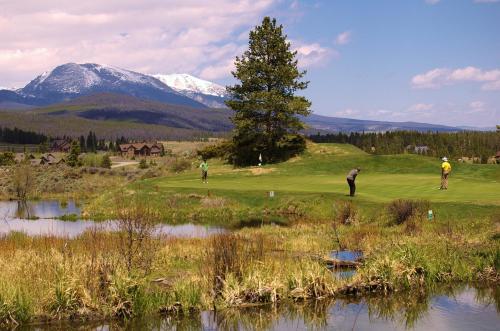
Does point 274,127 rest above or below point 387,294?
above

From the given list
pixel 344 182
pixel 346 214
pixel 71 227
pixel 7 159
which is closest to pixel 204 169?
pixel 344 182

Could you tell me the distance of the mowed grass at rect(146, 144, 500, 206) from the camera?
37719 millimetres

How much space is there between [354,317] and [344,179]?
117 feet

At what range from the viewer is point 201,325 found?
16359 millimetres

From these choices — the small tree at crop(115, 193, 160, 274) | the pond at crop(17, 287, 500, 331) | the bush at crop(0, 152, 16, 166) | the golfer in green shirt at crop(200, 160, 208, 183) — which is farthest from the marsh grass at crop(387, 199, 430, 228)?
the bush at crop(0, 152, 16, 166)

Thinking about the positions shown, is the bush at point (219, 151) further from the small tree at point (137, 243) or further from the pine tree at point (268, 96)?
the small tree at point (137, 243)

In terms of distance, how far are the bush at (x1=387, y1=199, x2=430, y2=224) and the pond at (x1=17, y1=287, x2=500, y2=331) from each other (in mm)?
12271

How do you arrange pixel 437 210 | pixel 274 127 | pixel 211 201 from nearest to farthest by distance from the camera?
pixel 437 210, pixel 211 201, pixel 274 127

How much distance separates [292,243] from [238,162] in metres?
41.8

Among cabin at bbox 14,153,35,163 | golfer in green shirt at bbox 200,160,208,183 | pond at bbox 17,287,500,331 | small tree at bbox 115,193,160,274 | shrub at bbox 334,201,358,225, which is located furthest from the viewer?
cabin at bbox 14,153,35,163

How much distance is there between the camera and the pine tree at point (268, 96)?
209ft

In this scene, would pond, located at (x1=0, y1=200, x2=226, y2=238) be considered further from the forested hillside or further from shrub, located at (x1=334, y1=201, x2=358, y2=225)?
the forested hillside

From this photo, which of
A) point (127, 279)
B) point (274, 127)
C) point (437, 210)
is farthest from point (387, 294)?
point (274, 127)

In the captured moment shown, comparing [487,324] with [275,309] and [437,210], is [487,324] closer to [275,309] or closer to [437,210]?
[275,309]
